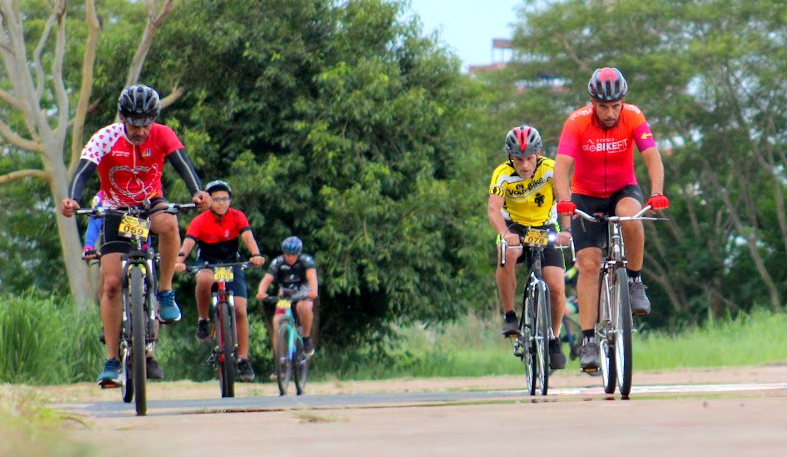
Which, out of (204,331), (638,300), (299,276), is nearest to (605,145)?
(638,300)

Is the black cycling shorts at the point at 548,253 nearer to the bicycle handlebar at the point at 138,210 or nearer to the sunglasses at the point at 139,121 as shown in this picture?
the bicycle handlebar at the point at 138,210

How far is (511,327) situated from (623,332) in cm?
213

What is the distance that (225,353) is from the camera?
13414mm

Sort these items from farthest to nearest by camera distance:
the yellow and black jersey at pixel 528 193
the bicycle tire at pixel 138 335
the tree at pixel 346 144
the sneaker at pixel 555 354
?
the tree at pixel 346 144, the yellow and black jersey at pixel 528 193, the sneaker at pixel 555 354, the bicycle tire at pixel 138 335

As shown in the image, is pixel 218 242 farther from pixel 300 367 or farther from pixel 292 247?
pixel 292 247

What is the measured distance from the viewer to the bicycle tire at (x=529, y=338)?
34.9 ft

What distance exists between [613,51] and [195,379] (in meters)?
20.5

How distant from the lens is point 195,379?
79.5 feet

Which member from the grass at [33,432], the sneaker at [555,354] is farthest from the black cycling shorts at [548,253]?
the grass at [33,432]

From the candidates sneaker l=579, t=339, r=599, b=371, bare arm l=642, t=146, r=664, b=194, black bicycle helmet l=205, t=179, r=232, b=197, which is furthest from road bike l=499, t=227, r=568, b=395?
black bicycle helmet l=205, t=179, r=232, b=197

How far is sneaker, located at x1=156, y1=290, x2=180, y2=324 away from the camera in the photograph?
9633mm

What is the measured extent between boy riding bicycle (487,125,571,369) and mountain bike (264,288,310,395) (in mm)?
4999

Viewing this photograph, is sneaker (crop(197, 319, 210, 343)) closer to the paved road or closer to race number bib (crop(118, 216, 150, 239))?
race number bib (crop(118, 216, 150, 239))

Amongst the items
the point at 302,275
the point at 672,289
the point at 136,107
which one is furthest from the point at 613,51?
the point at 136,107
